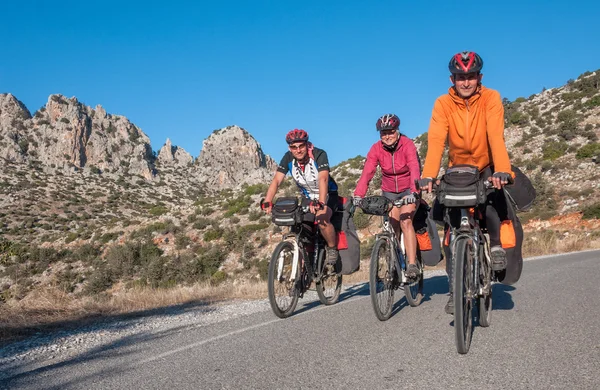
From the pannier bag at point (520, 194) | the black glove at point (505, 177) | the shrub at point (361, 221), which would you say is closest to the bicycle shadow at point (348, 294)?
the pannier bag at point (520, 194)

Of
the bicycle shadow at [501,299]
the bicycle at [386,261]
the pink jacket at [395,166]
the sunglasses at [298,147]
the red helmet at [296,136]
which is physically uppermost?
the red helmet at [296,136]

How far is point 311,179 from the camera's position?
7375 mm

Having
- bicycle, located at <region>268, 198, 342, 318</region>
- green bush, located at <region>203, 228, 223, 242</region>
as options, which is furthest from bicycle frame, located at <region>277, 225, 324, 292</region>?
green bush, located at <region>203, 228, 223, 242</region>

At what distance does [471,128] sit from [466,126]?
0.05 m

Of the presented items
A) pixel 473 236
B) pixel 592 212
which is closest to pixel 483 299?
pixel 473 236

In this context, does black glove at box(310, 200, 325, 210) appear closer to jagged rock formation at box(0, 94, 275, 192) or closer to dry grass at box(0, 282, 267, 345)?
dry grass at box(0, 282, 267, 345)

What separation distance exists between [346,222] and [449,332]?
2.97m

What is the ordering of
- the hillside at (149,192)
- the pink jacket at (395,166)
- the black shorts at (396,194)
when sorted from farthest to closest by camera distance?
the hillside at (149,192) → the black shorts at (396,194) → the pink jacket at (395,166)

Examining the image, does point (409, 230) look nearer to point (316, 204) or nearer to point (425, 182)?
point (316, 204)

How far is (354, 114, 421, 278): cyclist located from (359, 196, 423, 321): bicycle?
13cm

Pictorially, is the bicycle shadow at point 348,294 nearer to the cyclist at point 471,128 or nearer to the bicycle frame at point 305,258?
the bicycle frame at point 305,258

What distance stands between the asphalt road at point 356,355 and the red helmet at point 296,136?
2345 millimetres

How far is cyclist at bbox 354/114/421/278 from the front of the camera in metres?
6.62

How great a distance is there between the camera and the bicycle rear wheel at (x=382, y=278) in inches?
231
